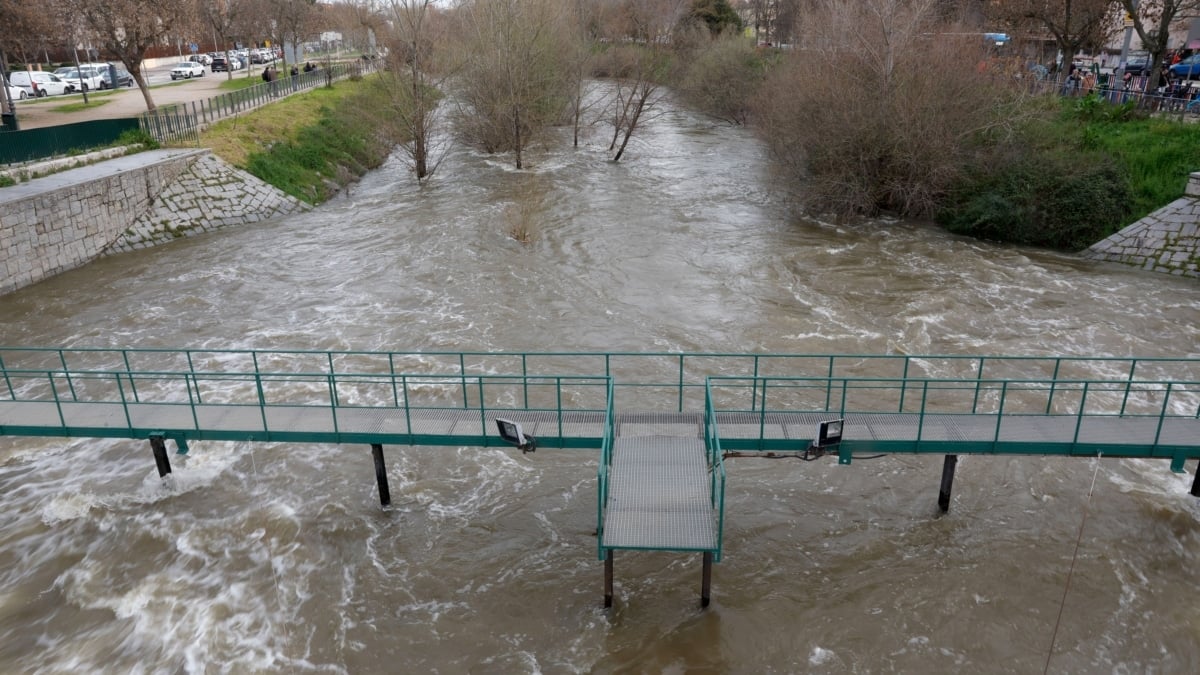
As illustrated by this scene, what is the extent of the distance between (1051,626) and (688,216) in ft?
67.0

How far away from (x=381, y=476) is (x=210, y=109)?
25.1 meters

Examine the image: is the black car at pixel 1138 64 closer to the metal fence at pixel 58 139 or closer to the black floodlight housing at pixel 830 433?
the black floodlight housing at pixel 830 433

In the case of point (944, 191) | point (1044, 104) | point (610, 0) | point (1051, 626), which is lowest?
point (1051, 626)

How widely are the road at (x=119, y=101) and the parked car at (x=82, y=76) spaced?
153 cm

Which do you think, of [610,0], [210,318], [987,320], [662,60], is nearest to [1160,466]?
[987,320]

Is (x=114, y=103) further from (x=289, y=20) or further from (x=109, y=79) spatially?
(x=289, y=20)

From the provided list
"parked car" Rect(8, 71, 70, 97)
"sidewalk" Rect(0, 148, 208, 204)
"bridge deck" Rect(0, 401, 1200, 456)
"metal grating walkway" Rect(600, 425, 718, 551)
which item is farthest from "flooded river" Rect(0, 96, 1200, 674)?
"parked car" Rect(8, 71, 70, 97)

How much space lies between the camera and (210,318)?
756 inches

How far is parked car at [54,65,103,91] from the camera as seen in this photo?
40.0 meters

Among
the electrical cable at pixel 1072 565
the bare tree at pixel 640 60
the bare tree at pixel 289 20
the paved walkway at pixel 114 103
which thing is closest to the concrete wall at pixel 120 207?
the paved walkway at pixel 114 103

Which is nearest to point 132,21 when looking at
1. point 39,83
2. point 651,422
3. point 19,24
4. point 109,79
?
point 19,24

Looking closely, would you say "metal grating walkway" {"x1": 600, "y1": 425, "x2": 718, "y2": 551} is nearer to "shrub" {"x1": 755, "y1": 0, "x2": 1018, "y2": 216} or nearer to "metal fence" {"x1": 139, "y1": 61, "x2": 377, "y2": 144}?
"shrub" {"x1": 755, "y1": 0, "x2": 1018, "y2": 216}

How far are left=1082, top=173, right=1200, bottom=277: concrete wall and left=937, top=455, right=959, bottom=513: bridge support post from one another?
1506 cm

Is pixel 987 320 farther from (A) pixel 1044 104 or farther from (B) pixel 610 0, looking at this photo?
(B) pixel 610 0
